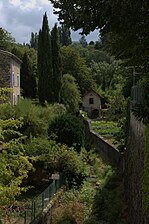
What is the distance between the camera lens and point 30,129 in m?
29.8

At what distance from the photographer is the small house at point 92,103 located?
266ft

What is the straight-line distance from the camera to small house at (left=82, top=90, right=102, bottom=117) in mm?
81000

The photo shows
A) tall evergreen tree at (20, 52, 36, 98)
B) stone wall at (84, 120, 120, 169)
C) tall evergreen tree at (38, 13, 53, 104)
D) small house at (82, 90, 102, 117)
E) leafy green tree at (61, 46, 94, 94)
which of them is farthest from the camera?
small house at (82, 90, 102, 117)

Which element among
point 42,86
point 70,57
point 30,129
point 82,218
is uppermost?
point 70,57

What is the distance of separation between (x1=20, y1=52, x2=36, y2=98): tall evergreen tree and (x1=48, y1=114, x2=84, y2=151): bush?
87.8 feet

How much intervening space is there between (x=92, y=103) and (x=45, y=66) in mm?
34466

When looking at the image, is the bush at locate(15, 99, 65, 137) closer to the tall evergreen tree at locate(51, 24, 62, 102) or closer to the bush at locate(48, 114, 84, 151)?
the bush at locate(48, 114, 84, 151)

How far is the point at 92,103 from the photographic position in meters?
81.6

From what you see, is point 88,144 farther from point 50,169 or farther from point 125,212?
point 125,212

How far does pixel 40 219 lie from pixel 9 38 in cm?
6666

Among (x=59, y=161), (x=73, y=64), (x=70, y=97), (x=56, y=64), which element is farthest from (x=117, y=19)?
(x=73, y=64)

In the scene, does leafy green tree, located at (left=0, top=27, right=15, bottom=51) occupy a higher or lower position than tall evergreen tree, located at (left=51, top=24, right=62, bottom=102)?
higher

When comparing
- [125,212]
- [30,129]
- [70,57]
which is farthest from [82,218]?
[70,57]

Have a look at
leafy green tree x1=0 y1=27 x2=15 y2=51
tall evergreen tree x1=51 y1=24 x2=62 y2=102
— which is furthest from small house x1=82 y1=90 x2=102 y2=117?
tall evergreen tree x1=51 y1=24 x2=62 y2=102
